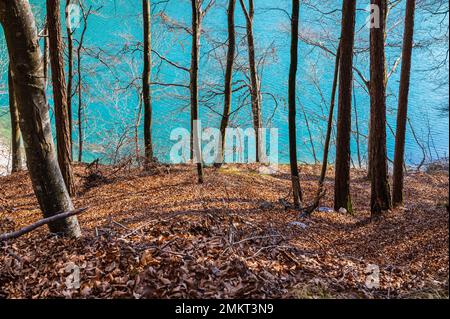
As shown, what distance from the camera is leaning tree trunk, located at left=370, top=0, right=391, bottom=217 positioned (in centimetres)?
768

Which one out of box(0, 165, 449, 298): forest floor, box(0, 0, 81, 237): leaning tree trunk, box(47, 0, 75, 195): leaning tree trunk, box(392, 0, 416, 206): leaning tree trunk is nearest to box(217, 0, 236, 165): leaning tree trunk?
box(47, 0, 75, 195): leaning tree trunk

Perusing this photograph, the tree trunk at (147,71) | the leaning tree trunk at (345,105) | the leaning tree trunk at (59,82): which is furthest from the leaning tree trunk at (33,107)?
the tree trunk at (147,71)

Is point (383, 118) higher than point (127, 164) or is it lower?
higher

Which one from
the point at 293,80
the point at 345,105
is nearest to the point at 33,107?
the point at 293,80

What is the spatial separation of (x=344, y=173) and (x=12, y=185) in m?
8.47

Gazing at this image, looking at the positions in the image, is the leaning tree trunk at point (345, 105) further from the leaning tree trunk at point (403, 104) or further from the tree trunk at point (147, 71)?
the tree trunk at point (147, 71)

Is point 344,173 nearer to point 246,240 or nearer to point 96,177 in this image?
point 246,240

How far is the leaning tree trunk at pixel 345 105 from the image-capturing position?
8.05 m

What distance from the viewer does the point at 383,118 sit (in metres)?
7.76

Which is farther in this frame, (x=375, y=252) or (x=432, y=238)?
(x=375, y=252)

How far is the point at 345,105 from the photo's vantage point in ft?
27.1

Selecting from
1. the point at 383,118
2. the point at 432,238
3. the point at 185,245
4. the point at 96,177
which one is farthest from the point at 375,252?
the point at 96,177

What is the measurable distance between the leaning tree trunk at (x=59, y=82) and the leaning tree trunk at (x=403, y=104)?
694 cm

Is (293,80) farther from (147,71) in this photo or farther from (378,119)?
(147,71)
